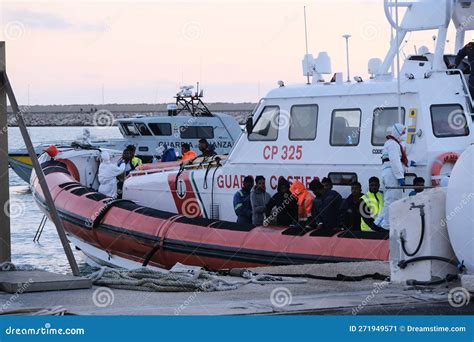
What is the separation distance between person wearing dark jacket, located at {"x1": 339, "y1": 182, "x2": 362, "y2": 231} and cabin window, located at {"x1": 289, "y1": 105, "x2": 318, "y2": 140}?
1.02m

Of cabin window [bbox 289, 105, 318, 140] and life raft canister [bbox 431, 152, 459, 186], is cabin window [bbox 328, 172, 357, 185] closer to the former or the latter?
cabin window [bbox 289, 105, 318, 140]

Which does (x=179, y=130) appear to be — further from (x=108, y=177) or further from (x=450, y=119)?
(x=450, y=119)

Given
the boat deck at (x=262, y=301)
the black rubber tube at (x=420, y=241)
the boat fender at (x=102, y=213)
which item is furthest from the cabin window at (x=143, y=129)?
the black rubber tube at (x=420, y=241)

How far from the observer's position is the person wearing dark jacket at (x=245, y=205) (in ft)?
36.6

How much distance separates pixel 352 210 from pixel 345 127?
3.51 feet

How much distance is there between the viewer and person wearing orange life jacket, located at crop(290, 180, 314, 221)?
10766 mm

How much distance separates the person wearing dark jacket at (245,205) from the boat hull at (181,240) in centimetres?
30

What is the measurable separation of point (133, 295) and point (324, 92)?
194 inches

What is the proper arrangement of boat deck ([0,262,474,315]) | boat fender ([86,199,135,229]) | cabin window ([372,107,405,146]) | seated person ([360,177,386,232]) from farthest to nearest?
boat fender ([86,199,135,229])
cabin window ([372,107,405,146])
seated person ([360,177,386,232])
boat deck ([0,262,474,315])

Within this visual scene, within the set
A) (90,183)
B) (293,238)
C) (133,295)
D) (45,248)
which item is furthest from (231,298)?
(45,248)

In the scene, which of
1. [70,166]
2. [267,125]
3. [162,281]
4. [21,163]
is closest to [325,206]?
Result: [267,125]

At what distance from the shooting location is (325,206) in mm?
10352

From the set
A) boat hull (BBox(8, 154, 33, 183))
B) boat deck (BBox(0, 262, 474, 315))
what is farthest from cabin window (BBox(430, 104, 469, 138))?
boat hull (BBox(8, 154, 33, 183))

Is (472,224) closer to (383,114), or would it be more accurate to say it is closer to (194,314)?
(194,314)
